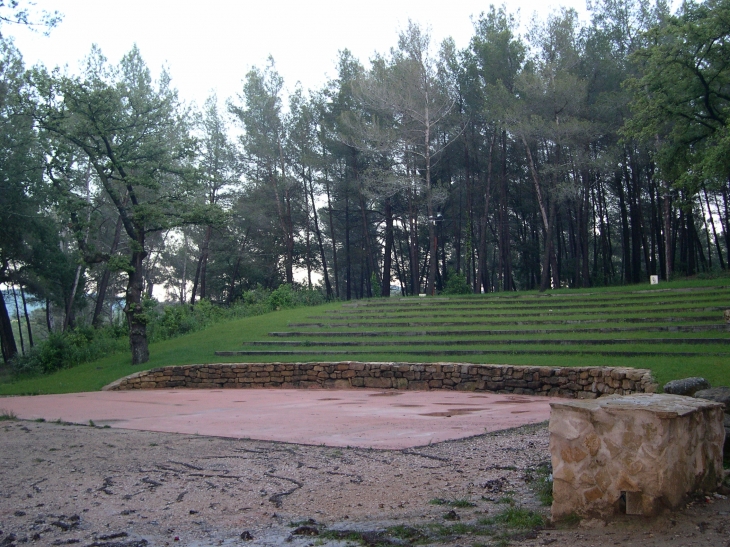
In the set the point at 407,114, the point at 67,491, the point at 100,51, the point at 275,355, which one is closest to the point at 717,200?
the point at 407,114

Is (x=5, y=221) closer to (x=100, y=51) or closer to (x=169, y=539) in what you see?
(x=100, y=51)

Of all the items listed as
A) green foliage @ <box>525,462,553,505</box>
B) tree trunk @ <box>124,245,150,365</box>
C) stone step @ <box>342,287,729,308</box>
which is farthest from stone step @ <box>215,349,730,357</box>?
green foliage @ <box>525,462,553,505</box>

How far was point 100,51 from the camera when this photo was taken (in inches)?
1075

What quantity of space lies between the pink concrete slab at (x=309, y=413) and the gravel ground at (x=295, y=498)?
29.3 inches

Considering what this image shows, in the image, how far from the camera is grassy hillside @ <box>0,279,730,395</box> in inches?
509

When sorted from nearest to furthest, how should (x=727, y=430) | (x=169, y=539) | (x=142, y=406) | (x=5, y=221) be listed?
(x=169, y=539)
(x=727, y=430)
(x=142, y=406)
(x=5, y=221)

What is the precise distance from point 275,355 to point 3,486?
1168cm

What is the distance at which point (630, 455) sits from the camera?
346 centimetres

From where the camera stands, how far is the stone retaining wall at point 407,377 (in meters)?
11.1

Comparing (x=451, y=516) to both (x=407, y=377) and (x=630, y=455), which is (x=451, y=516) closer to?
(x=630, y=455)

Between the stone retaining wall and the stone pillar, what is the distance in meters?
6.19

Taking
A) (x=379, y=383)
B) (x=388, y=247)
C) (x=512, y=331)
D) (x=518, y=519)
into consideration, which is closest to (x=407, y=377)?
(x=379, y=383)

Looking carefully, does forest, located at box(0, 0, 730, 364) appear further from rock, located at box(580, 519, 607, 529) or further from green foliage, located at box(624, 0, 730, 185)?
rock, located at box(580, 519, 607, 529)

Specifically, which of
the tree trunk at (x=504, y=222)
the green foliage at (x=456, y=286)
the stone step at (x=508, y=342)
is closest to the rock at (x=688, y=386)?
the stone step at (x=508, y=342)
